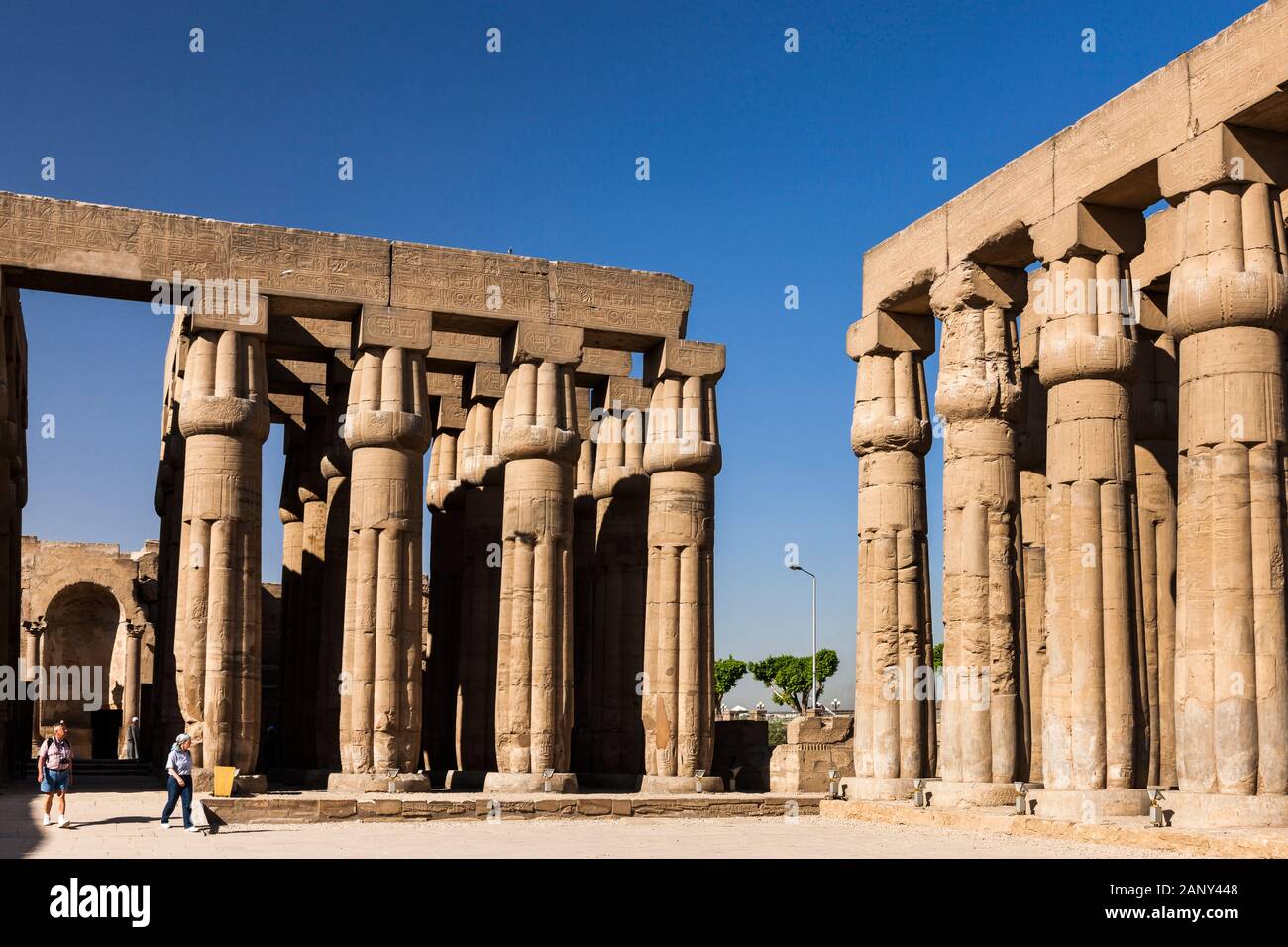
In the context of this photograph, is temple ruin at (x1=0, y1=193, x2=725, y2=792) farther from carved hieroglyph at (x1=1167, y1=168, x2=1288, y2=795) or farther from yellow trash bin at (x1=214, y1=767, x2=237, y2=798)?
carved hieroglyph at (x1=1167, y1=168, x2=1288, y2=795)

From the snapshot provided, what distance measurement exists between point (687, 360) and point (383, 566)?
286 inches

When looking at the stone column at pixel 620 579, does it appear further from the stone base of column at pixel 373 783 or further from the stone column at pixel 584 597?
the stone base of column at pixel 373 783

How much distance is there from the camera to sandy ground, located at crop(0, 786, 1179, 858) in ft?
57.5

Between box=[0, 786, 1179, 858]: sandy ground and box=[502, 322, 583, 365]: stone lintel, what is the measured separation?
29.6ft

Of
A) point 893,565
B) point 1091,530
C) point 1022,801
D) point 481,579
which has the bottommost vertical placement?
point 1022,801

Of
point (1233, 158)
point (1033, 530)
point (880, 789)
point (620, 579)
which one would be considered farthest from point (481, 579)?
point (1233, 158)

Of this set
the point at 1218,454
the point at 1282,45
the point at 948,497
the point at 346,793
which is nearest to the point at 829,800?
the point at 948,497

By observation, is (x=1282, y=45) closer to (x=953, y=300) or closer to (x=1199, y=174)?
(x=1199, y=174)

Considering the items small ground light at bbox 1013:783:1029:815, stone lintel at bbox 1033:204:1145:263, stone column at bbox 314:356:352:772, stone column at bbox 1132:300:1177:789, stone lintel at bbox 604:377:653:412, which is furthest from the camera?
stone lintel at bbox 604:377:653:412

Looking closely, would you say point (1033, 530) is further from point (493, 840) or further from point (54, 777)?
point (54, 777)

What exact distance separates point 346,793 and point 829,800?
320 inches

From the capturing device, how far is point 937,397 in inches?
959

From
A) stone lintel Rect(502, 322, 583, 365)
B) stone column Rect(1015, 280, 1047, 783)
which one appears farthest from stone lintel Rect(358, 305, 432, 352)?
stone column Rect(1015, 280, 1047, 783)

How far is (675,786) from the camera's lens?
94.6 feet
